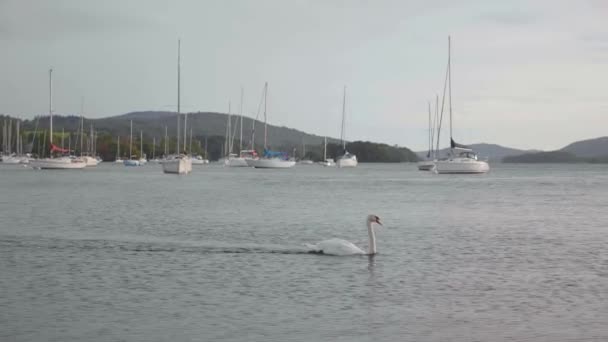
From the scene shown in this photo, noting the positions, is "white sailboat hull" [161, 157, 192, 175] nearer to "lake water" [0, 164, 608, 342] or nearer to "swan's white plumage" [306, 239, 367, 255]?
"lake water" [0, 164, 608, 342]

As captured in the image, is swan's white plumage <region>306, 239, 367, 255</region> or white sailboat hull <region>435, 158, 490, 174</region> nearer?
swan's white plumage <region>306, 239, 367, 255</region>

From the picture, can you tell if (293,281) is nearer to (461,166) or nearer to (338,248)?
(338,248)

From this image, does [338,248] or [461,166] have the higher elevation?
[461,166]

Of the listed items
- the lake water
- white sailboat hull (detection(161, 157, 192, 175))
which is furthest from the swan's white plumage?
white sailboat hull (detection(161, 157, 192, 175))

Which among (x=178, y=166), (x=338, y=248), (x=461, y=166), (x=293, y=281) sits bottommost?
(x=293, y=281)

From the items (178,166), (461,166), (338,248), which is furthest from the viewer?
(178,166)

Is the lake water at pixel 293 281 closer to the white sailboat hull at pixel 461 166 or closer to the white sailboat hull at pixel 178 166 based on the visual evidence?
the white sailboat hull at pixel 461 166

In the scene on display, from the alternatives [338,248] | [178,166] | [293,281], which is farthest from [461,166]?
[293,281]

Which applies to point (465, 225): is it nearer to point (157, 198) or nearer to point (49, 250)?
point (49, 250)

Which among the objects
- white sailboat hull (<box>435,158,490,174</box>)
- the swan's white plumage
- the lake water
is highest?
white sailboat hull (<box>435,158,490,174</box>)

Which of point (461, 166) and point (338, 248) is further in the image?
point (461, 166)

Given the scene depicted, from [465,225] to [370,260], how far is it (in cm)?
1635

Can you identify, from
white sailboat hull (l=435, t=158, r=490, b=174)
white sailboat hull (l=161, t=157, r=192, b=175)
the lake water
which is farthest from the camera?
white sailboat hull (l=161, t=157, r=192, b=175)

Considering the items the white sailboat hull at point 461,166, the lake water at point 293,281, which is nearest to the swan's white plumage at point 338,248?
Answer: the lake water at point 293,281
